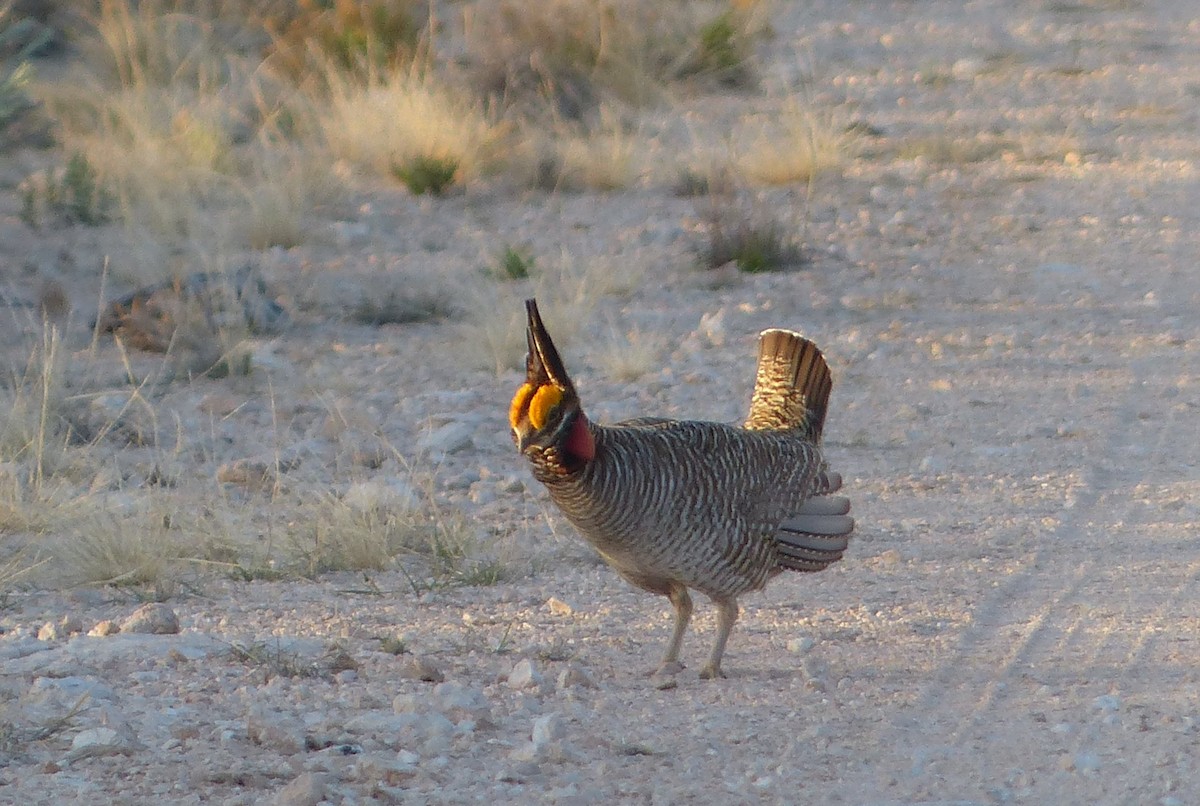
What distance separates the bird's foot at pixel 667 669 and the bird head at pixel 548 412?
0.84 metres

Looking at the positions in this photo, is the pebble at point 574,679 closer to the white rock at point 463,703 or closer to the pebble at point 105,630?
the white rock at point 463,703

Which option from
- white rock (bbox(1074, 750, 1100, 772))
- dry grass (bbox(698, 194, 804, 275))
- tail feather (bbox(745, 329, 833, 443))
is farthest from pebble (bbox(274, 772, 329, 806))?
dry grass (bbox(698, 194, 804, 275))

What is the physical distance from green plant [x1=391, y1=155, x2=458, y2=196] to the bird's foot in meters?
7.91

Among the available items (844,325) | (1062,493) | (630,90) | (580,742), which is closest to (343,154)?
(630,90)

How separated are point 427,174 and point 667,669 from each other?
7.99m

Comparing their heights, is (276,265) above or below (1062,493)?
below

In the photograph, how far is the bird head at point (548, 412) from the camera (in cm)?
459

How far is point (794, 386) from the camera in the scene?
19.2ft

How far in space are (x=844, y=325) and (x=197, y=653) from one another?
5.69m

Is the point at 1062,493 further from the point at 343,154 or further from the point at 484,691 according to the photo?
the point at 343,154

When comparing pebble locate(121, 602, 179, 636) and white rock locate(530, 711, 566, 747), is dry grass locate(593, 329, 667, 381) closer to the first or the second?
pebble locate(121, 602, 179, 636)

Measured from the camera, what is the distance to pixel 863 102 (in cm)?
1700

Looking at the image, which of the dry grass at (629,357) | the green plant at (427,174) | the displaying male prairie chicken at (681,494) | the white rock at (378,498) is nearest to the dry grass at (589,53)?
the green plant at (427,174)

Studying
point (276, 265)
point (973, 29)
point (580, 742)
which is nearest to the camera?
point (580, 742)
